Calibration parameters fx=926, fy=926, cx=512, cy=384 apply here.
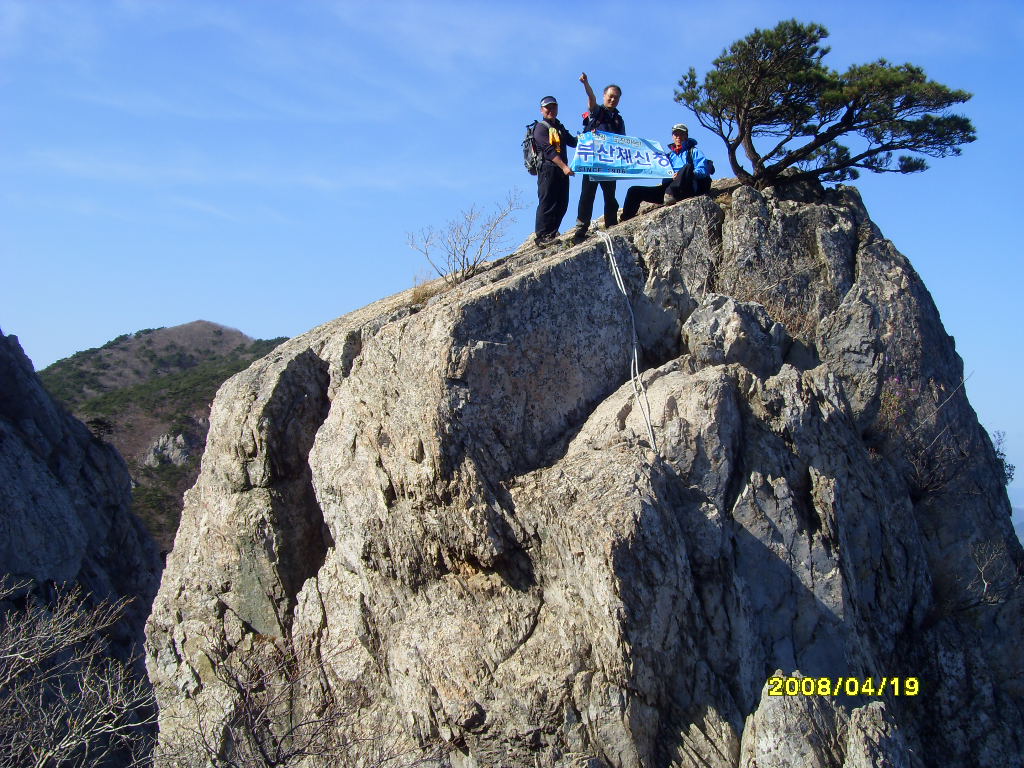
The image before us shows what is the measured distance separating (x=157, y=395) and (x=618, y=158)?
166 ft

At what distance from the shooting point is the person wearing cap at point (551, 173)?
1285 cm

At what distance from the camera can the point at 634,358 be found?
37.3ft

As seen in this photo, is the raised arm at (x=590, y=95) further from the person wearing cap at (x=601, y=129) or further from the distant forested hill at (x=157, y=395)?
the distant forested hill at (x=157, y=395)

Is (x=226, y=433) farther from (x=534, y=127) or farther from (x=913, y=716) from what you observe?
(x=913, y=716)

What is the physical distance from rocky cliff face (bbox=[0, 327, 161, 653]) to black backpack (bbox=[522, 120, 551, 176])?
15200 millimetres

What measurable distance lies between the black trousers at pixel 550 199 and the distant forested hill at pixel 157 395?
845 inches

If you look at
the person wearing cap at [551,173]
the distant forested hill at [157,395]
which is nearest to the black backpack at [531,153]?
the person wearing cap at [551,173]

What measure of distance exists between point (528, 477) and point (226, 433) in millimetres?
4301

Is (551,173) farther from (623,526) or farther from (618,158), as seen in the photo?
(623,526)

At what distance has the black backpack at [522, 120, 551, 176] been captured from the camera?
13.0 m
